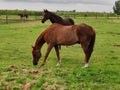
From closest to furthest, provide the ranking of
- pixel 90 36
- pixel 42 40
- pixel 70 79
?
pixel 70 79 < pixel 90 36 < pixel 42 40

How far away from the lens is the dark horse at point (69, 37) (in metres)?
12.8

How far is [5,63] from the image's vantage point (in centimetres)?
1422

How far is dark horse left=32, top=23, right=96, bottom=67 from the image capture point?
12750 millimetres

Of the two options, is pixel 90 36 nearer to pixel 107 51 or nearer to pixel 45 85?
pixel 45 85

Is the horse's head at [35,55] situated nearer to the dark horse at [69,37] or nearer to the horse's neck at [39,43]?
the dark horse at [69,37]

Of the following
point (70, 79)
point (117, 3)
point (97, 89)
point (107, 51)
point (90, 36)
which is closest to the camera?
point (97, 89)

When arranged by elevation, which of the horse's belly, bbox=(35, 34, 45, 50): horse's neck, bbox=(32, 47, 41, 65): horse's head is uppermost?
the horse's belly

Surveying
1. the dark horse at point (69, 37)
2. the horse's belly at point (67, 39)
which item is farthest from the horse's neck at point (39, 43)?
the horse's belly at point (67, 39)

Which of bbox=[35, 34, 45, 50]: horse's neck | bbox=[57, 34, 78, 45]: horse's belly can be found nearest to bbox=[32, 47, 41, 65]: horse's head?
bbox=[35, 34, 45, 50]: horse's neck

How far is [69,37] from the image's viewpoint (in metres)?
13.1

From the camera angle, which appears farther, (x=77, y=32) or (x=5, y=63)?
(x=5, y=63)

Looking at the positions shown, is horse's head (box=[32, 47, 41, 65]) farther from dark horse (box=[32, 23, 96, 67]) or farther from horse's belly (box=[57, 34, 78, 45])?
horse's belly (box=[57, 34, 78, 45])

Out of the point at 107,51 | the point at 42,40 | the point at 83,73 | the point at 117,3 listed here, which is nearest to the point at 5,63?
the point at 42,40

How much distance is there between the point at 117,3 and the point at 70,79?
108 m
